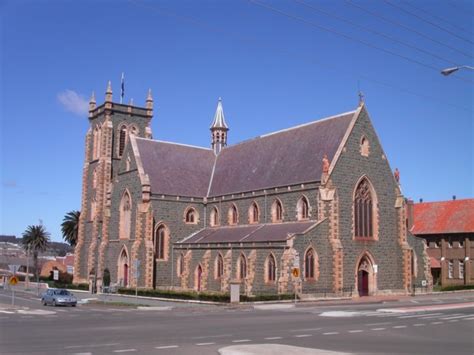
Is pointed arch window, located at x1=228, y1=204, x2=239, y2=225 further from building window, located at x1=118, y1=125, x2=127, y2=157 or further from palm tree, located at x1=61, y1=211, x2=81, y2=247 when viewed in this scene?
palm tree, located at x1=61, y1=211, x2=81, y2=247

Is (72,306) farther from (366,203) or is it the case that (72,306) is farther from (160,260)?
(366,203)

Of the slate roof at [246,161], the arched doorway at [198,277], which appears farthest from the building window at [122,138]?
the arched doorway at [198,277]

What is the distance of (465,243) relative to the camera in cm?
6462

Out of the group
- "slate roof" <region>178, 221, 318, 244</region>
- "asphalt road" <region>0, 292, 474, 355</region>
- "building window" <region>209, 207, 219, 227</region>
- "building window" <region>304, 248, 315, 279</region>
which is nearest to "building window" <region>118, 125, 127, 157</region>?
"building window" <region>209, 207, 219, 227</region>

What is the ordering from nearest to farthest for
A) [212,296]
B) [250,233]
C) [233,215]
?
[212,296] → [250,233] → [233,215]

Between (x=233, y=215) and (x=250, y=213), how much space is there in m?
3.05

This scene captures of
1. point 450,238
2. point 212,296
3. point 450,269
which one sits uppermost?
point 450,238

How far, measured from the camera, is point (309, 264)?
43625 mm

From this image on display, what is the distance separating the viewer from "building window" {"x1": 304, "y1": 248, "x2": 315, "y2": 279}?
43.4 metres

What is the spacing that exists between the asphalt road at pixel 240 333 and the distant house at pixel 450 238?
3589cm

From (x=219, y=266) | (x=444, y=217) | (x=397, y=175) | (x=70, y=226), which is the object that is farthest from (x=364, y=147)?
(x=70, y=226)

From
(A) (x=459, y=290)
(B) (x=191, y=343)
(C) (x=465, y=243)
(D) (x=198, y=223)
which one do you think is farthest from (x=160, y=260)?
(B) (x=191, y=343)

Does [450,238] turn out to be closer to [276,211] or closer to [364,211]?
[364,211]

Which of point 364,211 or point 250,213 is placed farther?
point 250,213
